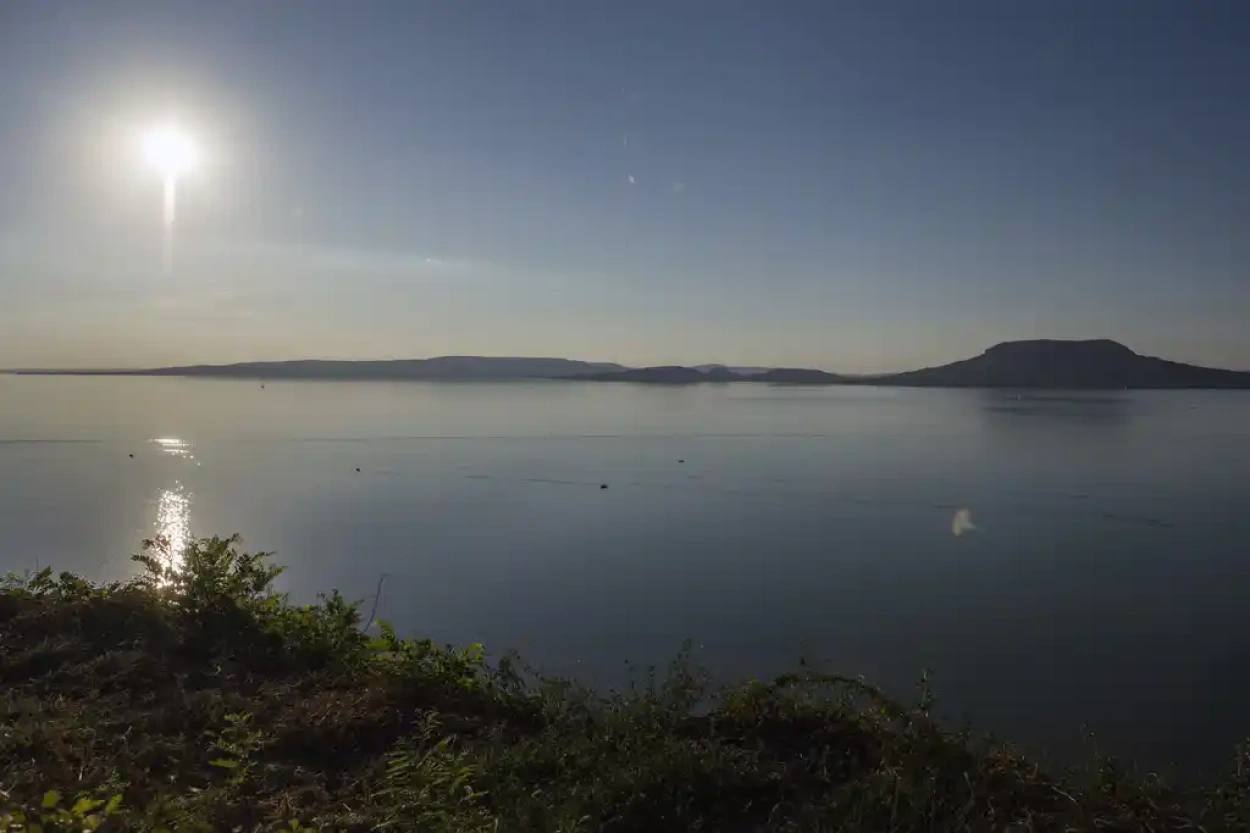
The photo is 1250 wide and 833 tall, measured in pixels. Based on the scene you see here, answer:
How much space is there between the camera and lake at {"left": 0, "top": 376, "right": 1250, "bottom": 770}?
10398 millimetres

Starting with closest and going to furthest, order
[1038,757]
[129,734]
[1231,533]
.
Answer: [129,734], [1038,757], [1231,533]

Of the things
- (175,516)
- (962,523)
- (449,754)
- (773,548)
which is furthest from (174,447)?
(449,754)

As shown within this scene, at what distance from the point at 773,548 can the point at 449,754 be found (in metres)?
12.7

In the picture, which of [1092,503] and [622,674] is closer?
[622,674]

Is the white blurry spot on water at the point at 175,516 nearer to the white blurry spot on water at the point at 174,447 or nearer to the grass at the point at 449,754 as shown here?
the white blurry spot on water at the point at 174,447

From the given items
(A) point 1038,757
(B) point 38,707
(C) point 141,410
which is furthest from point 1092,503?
(C) point 141,410

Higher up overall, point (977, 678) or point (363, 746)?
point (363, 746)

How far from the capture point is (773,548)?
1730 cm

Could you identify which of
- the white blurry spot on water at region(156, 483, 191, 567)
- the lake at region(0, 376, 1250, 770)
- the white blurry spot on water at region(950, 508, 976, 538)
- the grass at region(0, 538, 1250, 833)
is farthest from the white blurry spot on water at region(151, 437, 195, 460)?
the grass at region(0, 538, 1250, 833)

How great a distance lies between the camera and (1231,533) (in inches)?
739

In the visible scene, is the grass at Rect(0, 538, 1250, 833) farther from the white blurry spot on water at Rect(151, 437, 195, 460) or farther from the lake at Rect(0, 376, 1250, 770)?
the white blurry spot on water at Rect(151, 437, 195, 460)

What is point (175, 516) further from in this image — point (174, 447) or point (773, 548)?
point (174, 447)

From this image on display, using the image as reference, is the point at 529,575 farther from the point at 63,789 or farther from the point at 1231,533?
the point at 1231,533

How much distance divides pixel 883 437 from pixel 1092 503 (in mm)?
20564
